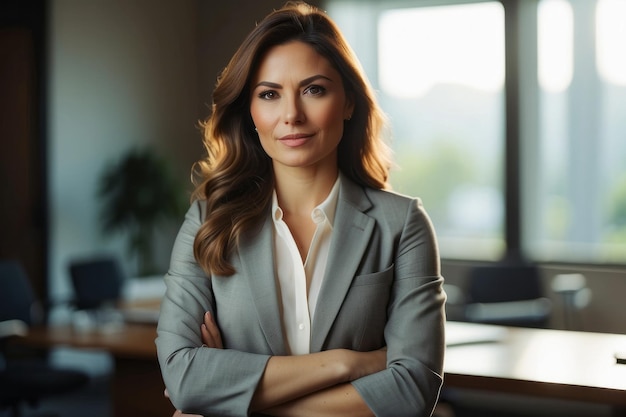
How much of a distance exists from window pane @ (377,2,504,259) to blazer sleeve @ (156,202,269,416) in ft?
15.3

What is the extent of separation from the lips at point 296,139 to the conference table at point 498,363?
96 cm

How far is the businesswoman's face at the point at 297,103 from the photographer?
1.80 m

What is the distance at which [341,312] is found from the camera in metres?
1.81

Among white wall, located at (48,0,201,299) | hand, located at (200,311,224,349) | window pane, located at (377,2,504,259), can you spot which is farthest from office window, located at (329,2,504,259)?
hand, located at (200,311,224,349)

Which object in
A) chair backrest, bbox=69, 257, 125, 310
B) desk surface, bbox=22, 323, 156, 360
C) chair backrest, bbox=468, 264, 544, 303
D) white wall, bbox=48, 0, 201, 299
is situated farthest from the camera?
white wall, bbox=48, 0, 201, 299

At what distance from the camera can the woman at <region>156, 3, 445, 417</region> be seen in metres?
1.78

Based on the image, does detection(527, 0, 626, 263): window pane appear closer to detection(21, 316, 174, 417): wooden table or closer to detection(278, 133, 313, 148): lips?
detection(21, 316, 174, 417): wooden table

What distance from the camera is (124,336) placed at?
164 inches

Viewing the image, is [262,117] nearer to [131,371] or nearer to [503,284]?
[131,371]

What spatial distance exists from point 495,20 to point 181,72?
108 inches

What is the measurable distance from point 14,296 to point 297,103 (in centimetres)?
337

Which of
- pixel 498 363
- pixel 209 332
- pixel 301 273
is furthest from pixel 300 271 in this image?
pixel 498 363

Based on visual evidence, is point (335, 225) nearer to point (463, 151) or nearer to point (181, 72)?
point (463, 151)

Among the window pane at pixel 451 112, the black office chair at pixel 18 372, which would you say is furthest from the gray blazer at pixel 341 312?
the window pane at pixel 451 112
